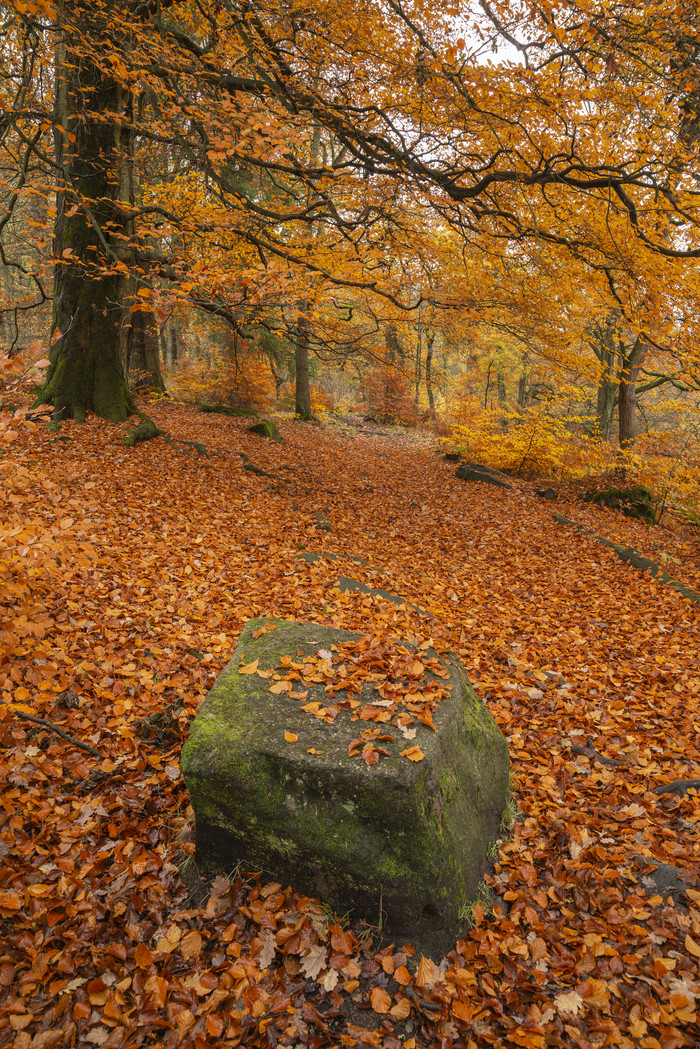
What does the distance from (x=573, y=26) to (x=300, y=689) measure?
8.13 metres

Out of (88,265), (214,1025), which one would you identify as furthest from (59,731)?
(88,265)

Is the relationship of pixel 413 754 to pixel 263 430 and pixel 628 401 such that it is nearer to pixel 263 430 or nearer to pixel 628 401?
pixel 263 430

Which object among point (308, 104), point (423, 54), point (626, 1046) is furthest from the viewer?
point (308, 104)

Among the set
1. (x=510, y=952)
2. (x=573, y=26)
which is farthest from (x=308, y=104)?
(x=510, y=952)

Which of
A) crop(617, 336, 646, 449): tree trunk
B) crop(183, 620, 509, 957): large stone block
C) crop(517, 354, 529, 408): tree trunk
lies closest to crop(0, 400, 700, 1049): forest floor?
crop(183, 620, 509, 957): large stone block

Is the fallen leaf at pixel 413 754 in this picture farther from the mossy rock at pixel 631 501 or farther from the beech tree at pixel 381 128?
the mossy rock at pixel 631 501

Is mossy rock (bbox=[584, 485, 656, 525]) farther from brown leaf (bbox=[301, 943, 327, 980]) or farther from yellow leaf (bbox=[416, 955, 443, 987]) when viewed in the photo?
brown leaf (bbox=[301, 943, 327, 980])

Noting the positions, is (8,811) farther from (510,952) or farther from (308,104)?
(308,104)

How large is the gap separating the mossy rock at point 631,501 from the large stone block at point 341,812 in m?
10.8

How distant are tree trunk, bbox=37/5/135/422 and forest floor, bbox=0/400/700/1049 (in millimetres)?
2839

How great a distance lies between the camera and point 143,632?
16.1 feet

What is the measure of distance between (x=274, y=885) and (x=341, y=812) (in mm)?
614

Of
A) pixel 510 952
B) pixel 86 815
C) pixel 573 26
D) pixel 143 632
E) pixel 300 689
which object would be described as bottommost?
pixel 510 952

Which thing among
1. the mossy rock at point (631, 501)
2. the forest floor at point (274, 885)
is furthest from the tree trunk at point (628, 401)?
the forest floor at point (274, 885)
